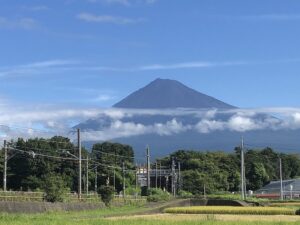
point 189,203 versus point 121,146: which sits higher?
point 121,146

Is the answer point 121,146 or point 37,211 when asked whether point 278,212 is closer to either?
point 37,211

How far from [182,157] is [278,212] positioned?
260 feet

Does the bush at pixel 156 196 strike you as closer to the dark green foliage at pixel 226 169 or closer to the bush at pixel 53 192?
the bush at pixel 53 192

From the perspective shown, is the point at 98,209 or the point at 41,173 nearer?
the point at 98,209

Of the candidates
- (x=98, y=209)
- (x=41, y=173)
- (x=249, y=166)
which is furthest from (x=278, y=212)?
(x=249, y=166)

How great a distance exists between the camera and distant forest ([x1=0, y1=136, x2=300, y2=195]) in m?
78.2

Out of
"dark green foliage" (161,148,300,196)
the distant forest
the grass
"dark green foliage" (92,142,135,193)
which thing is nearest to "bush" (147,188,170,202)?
the distant forest

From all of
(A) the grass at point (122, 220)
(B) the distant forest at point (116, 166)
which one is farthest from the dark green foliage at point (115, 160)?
(A) the grass at point (122, 220)

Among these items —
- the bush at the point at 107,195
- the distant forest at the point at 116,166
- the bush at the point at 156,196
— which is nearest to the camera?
the bush at the point at 107,195

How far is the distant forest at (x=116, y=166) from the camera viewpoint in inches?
3081

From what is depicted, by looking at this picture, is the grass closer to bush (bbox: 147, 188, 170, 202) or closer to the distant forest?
bush (bbox: 147, 188, 170, 202)

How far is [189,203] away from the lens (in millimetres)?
51656

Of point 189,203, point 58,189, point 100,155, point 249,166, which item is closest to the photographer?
point 58,189

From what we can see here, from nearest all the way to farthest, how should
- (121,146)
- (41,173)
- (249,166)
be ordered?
(41,173)
(121,146)
(249,166)
